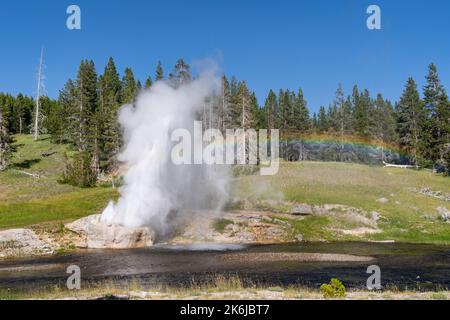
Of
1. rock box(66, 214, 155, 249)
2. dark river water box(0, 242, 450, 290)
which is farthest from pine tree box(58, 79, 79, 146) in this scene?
dark river water box(0, 242, 450, 290)

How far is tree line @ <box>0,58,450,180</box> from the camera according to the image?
8306cm

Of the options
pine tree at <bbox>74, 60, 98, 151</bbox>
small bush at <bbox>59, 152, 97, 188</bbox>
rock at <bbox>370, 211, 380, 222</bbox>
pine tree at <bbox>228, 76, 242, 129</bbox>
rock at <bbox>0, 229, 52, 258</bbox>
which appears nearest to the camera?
rock at <bbox>0, 229, 52, 258</bbox>

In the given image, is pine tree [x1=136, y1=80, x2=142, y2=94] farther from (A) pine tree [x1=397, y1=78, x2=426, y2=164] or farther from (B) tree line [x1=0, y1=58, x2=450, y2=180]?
(A) pine tree [x1=397, y1=78, x2=426, y2=164]

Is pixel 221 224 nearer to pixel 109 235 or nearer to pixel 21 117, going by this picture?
pixel 109 235

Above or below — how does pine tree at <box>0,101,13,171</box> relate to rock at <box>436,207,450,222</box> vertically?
above

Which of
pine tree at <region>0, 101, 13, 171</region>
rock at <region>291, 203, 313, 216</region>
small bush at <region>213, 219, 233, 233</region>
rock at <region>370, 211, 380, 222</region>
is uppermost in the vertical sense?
pine tree at <region>0, 101, 13, 171</region>

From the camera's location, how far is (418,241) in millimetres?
48344

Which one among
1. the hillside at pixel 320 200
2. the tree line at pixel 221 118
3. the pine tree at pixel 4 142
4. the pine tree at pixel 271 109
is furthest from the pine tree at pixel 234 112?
the pine tree at pixel 4 142

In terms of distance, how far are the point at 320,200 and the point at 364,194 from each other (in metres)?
8.18

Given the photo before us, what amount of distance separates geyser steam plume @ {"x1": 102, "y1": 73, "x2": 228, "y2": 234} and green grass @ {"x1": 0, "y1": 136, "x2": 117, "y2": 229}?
7786 mm
